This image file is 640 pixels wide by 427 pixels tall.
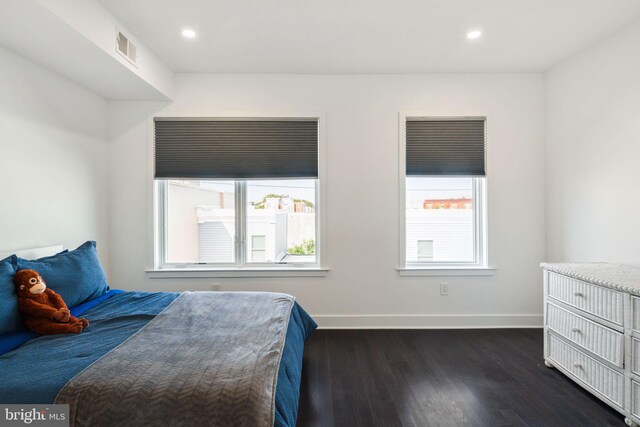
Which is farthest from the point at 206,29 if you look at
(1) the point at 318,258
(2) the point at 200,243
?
(1) the point at 318,258

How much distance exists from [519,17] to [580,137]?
1226 mm

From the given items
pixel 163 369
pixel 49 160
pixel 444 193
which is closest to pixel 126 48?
pixel 49 160

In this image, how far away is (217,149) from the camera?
124 inches

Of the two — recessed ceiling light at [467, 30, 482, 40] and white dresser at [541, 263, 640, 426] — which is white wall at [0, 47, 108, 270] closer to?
recessed ceiling light at [467, 30, 482, 40]

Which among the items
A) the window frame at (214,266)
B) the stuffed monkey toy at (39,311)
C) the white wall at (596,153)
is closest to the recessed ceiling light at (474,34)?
the white wall at (596,153)

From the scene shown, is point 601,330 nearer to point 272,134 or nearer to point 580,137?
point 580,137

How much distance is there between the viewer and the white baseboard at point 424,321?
124 inches

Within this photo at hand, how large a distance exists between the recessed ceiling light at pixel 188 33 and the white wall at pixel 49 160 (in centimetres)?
112

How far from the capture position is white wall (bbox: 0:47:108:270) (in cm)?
216

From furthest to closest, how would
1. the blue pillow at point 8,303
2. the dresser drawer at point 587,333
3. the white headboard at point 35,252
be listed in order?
the white headboard at point 35,252
the dresser drawer at point 587,333
the blue pillow at point 8,303

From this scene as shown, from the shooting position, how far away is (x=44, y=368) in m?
1.33

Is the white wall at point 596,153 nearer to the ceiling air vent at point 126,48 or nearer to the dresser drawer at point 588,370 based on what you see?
the dresser drawer at point 588,370

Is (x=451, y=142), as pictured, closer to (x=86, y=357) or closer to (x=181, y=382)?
(x=181, y=382)

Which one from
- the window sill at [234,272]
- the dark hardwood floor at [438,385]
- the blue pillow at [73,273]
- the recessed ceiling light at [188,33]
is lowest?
the dark hardwood floor at [438,385]
